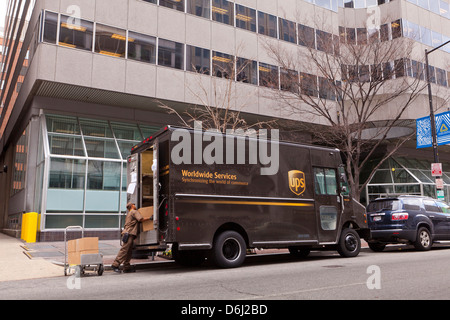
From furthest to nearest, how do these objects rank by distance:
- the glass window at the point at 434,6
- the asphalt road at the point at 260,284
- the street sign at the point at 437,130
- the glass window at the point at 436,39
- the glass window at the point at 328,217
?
the glass window at the point at 434,6 → the glass window at the point at 436,39 → the street sign at the point at 437,130 → the glass window at the point at 328,217 → the asphalt road at the point at 260,284

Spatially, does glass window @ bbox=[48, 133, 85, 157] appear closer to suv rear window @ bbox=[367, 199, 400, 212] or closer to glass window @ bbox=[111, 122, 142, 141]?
glass window @ bbox=[111, 122, 142, 141]

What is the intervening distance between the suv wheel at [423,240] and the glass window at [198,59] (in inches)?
519

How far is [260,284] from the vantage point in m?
7.14

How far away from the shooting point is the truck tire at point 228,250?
30.9 feet

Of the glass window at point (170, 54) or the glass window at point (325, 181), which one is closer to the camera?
the glass window at point (325, 181)

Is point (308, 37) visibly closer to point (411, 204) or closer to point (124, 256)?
point (411, 204)

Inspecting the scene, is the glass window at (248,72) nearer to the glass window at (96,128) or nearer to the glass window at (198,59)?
the glass window at (198,59)

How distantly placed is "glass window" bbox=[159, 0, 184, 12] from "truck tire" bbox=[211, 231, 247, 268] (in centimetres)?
1563

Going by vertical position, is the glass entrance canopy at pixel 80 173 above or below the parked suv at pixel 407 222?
above

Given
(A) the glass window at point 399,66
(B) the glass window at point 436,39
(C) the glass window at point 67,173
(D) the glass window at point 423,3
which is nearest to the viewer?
(A) the glass window at point 399,66

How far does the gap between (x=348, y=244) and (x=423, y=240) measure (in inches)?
138

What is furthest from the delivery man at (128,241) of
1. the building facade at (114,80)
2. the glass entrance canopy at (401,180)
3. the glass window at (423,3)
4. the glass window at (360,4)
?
the glass window at (423,3)

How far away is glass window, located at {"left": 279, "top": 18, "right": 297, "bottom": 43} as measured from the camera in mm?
24828

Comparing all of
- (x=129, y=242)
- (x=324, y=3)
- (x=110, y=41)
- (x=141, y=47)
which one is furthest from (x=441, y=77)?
(x=129, y=242)
